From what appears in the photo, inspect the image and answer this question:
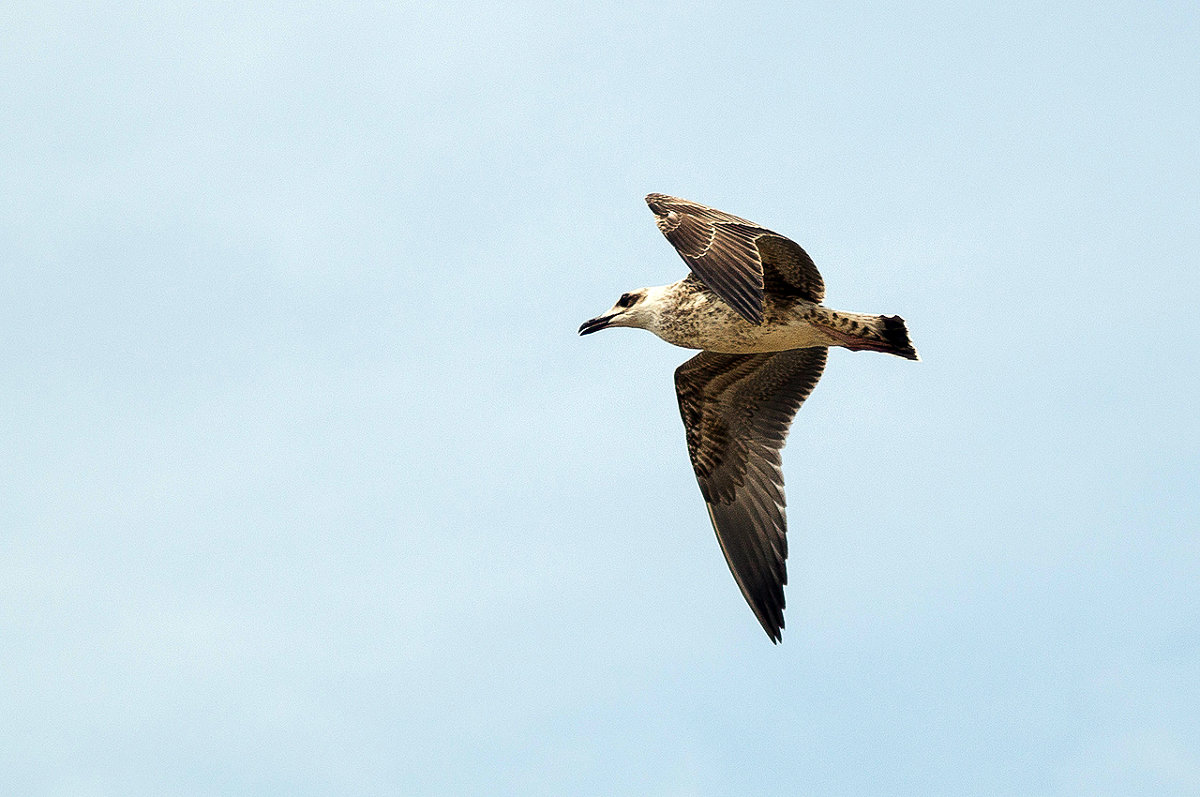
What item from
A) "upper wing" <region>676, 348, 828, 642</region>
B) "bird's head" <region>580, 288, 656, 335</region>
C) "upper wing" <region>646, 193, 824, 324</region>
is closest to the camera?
"upper wing" <region>646, 193, 824, 324</region>

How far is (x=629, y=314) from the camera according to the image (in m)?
16.3

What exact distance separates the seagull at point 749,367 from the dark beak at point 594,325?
16 mm

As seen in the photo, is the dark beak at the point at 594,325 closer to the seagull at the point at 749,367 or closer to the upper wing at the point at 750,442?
the seagull at the point at 749,367

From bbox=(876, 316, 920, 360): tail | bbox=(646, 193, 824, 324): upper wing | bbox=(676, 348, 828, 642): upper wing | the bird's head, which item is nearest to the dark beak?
the bird's head

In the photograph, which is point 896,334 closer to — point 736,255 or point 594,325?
point 736,255

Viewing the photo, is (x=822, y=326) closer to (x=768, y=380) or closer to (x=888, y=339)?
(x=888, y=339)

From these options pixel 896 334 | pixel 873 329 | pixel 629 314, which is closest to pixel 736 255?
pixel 873 329

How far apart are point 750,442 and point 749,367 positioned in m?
0.87

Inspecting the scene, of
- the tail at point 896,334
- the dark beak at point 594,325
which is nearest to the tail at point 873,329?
the tail at point 896,334

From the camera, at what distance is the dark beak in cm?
1662

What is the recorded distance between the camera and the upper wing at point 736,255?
42.7 ft

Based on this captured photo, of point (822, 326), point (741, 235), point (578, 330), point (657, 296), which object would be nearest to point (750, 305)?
point (741, 235)

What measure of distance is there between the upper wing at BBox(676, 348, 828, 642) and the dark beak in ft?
3.34

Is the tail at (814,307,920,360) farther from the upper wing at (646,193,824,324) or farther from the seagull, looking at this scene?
the upper wing at (646,193,824,324)
